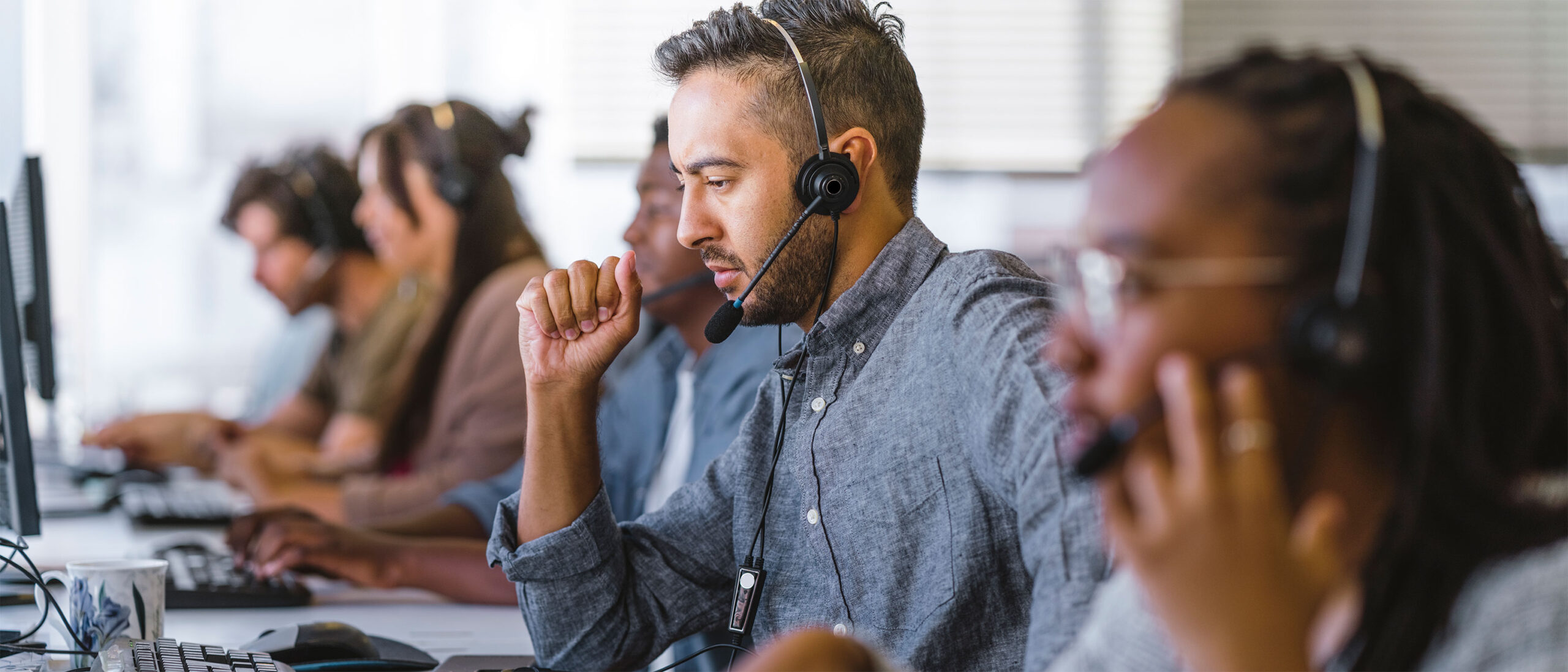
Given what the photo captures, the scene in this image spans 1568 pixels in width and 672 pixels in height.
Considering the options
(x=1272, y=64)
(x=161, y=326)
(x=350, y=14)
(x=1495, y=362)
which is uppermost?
(x=350, y=14)

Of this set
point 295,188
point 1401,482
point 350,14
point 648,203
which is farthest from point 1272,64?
point 350,14

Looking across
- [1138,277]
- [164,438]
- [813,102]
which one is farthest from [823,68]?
[164,438]

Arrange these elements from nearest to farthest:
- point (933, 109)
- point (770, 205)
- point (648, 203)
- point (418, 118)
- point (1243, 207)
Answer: point (1243, 207) < point (770, 205) < point (648, 203) < point (418, 118) < point (933, 109)

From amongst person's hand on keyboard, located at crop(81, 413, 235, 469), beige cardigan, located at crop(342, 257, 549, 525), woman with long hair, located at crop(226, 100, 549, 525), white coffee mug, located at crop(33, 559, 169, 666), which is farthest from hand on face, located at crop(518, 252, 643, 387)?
person's hand on keyboard, located at crop(81, 413, 235, 469)

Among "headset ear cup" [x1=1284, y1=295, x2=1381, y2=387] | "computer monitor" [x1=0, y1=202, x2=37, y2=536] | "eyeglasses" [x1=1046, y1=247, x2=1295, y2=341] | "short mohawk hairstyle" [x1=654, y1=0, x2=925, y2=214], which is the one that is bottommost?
"computer monitor" [x1=0, y1=202, x2=37, y2=536]

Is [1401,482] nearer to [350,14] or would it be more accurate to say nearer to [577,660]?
[577,660]

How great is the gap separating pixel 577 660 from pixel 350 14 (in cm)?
295

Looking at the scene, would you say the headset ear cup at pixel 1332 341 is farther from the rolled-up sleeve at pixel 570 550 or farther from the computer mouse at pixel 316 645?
the computer mouse at pixel 316 645

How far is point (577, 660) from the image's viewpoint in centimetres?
115

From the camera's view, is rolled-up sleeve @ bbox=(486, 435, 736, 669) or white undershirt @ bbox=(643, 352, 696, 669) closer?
rolled-up sleeve @ bbox=(486, 435, 736, 669)

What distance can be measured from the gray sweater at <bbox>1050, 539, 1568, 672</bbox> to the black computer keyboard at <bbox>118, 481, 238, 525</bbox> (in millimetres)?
1972

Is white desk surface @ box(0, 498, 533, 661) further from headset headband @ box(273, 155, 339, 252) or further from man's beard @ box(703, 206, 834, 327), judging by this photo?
headset headband @ box(273, 155, 339, 252)

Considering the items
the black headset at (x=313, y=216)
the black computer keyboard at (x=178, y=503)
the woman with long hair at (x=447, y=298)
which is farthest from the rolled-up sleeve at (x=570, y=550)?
the black headset at (x=313, y=216)

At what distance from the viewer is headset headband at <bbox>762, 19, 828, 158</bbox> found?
1.08 m
